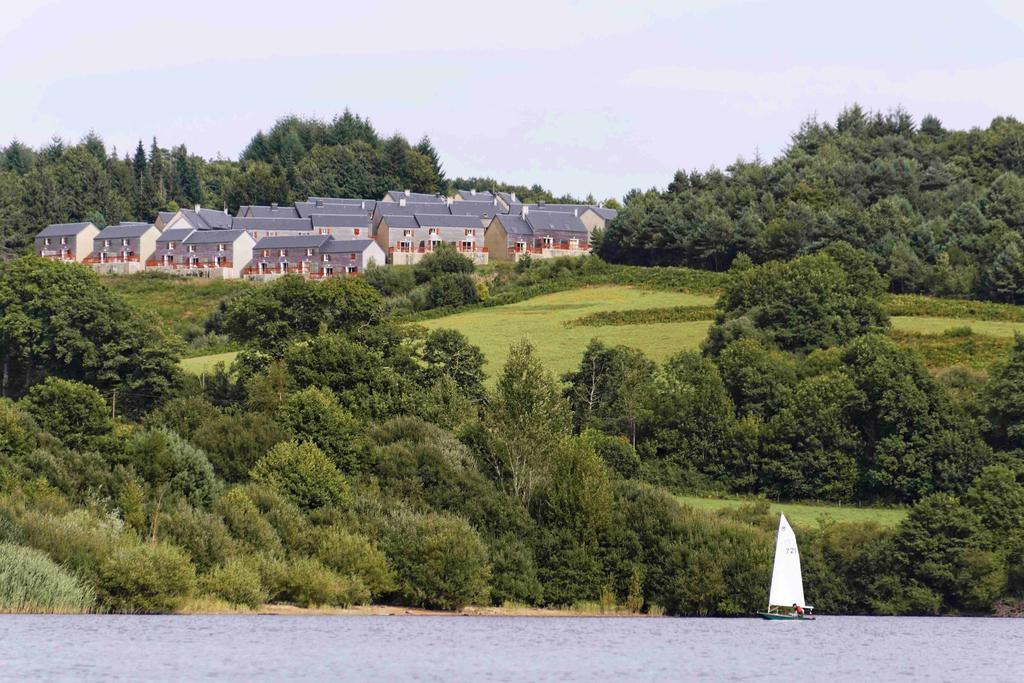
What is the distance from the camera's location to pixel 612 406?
96.6 m

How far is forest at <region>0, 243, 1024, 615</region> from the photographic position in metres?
60.1

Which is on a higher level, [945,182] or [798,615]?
[945,182]

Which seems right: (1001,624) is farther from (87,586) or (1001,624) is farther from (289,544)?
(87,586)

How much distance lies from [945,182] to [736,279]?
5689 centimetres

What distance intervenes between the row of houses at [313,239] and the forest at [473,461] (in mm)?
68499

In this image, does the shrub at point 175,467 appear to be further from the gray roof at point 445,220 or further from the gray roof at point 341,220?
the gray roof at point 341,220

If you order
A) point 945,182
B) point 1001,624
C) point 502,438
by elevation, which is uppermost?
point 945,182

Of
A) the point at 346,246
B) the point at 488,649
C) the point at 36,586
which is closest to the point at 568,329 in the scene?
the point at 346,246

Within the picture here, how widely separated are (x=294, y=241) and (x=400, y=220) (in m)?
12.2

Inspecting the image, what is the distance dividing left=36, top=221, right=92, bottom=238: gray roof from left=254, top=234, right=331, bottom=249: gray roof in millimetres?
24340

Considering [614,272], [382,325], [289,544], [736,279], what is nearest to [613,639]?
[289,544]

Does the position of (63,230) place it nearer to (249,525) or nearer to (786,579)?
(249,525)

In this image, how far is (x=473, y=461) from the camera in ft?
241

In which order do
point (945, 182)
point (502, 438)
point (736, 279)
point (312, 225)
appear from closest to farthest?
point (502, 438)
point (736, 279)
point (945, 182)
point (312, 225)
